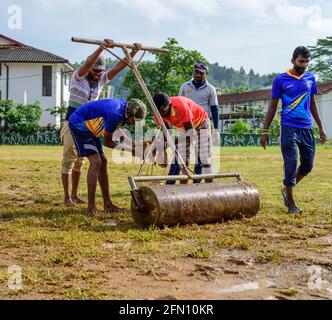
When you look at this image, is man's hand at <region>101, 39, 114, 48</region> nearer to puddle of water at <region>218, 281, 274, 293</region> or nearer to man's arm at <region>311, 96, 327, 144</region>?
man's arm at <region>311, 96, 327, 144</region>

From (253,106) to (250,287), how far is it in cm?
6880

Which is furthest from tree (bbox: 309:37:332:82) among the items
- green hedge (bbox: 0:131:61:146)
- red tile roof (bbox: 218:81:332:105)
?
green hedge (bbox: 0:131:61:146)

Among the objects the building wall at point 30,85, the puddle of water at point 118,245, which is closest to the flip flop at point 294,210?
the puddle of water at point 118,245

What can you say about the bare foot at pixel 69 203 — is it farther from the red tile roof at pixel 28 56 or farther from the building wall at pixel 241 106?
the building wall at pixel 241 106

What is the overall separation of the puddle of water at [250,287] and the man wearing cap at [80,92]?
4167mm

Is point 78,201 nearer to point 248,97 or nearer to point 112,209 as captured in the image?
point 112,209

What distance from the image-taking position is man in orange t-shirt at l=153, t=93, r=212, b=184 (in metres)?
6.88

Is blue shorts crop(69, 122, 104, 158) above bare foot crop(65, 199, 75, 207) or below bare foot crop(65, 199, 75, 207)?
above

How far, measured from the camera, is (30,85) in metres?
49.9

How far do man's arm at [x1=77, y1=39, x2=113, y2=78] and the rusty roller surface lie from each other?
1.94 meters

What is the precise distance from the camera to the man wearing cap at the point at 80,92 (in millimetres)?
7387

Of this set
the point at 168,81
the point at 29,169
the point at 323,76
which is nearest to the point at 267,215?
the point at 29,169

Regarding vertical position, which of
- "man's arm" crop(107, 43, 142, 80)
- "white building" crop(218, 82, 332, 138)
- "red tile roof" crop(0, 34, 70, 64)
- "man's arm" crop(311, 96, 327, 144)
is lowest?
"man's arm" crop(311, 96, 327, 144)

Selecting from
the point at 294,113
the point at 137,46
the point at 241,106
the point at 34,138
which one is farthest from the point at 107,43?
the point at 241,106
